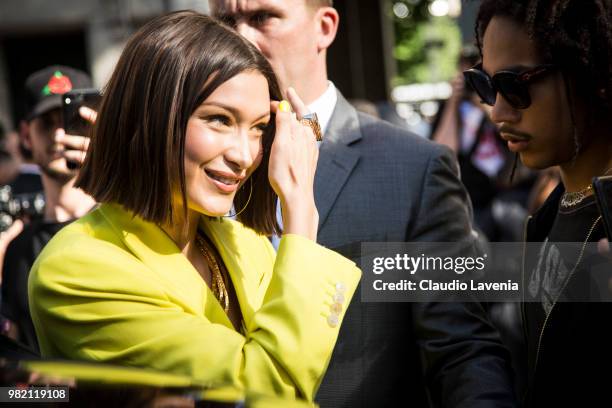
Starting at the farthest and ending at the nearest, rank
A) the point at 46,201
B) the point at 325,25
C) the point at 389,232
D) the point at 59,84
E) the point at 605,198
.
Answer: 1. the point at 46,201
2. the point at 59,84
3. the point at 325,25
4. the point at 389,232
5. the point at 605,198

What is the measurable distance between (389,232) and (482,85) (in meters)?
0.56

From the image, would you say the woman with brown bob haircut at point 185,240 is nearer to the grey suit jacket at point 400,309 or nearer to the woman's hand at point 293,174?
the woman's hand at point 293,174

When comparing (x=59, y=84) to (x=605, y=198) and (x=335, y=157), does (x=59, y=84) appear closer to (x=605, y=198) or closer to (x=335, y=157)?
(x=335, y=157)

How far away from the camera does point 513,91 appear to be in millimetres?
2715

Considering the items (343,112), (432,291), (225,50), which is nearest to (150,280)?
(225,50)

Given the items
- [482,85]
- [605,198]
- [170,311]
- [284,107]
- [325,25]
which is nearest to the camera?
[605,198]

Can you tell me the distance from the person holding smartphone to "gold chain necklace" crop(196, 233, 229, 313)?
4.90ft

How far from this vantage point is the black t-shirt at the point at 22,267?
163 inches

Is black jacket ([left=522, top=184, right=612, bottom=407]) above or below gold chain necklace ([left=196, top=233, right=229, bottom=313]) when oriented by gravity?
below

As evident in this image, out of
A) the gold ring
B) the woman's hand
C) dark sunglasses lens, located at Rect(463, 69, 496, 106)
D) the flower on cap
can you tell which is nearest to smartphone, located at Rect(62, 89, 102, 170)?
the flower on cap

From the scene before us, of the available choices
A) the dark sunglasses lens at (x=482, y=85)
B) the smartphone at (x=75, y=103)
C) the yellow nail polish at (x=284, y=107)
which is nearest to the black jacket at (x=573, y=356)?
the dark sunglasses lens at (x=482, y=85)

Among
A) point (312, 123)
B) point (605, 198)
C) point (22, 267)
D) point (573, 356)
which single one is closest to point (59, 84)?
point (22, 267)

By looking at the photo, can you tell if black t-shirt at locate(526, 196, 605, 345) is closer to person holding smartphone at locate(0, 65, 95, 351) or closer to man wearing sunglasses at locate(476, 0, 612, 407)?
man wearing sunglasses at locate(476, 0, 612, 407)

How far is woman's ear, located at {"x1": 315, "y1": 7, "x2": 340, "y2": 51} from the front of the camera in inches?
138
